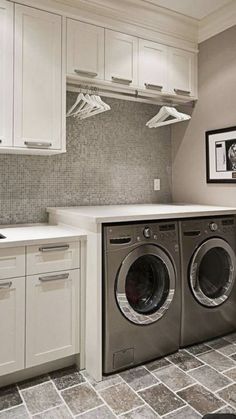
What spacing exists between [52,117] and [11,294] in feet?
4.22

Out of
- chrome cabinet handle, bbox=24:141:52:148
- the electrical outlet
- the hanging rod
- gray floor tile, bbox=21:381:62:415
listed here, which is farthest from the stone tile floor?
the hanging rod

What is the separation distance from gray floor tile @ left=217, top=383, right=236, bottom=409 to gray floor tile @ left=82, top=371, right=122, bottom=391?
628mm

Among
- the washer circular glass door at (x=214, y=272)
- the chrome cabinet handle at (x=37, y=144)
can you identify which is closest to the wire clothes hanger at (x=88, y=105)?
the chrome cabinet handle at (x=37, y=144)

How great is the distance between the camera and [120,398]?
1952 mm

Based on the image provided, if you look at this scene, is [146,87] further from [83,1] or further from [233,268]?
[233,268]

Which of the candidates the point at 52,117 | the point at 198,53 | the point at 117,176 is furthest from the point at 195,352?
the point at 198,53

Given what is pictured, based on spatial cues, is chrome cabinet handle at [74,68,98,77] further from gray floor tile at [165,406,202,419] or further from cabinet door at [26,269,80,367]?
gray floor tile at [165,406,202,419]

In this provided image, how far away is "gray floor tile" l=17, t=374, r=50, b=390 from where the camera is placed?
6.83 feet

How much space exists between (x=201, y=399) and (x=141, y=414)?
379mm

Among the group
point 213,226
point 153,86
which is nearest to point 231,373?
point 213,226

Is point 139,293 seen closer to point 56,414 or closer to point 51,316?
point 51,316

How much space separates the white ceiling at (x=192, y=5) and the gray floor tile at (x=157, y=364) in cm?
285

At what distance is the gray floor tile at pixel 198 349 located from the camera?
8.29 feet

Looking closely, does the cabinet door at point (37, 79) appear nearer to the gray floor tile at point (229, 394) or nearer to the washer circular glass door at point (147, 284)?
the washer circular glass door at point (147, 284)
